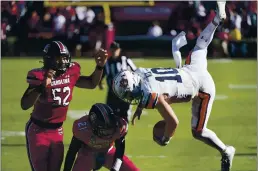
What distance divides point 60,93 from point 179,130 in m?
5.38

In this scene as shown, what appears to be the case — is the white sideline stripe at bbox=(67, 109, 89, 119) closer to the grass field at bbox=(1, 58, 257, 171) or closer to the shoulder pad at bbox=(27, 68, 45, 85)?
the grass field at bbox=(1, 58, 257, 171)

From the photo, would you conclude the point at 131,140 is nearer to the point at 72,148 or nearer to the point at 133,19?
the point at 72,148

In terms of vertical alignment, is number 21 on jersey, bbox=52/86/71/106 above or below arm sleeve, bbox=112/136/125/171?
above

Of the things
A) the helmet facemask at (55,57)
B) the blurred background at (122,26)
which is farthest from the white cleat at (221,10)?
the blurred background at (122,26)

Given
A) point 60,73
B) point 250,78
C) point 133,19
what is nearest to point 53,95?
point 60,73

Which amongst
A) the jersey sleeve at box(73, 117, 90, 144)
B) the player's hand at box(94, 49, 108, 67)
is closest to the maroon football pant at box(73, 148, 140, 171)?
the jersey sleeve at box(73, 117, 90, 144)

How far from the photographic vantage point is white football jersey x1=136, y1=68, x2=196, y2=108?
7.23m

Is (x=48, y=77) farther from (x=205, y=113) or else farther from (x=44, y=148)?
(x=205, y=113)

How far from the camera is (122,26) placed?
25859 mm

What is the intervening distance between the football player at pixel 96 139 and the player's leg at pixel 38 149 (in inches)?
10.8

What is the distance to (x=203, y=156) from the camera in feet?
33.9

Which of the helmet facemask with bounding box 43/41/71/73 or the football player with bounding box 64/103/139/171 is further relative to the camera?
the helmet facemask with bounding box 43/41/71/73

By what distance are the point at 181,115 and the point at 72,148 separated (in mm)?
7095

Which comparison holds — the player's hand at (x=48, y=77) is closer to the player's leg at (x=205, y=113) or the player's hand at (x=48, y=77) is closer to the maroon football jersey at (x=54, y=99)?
the maroon football jersey at (x=54, y=99)
